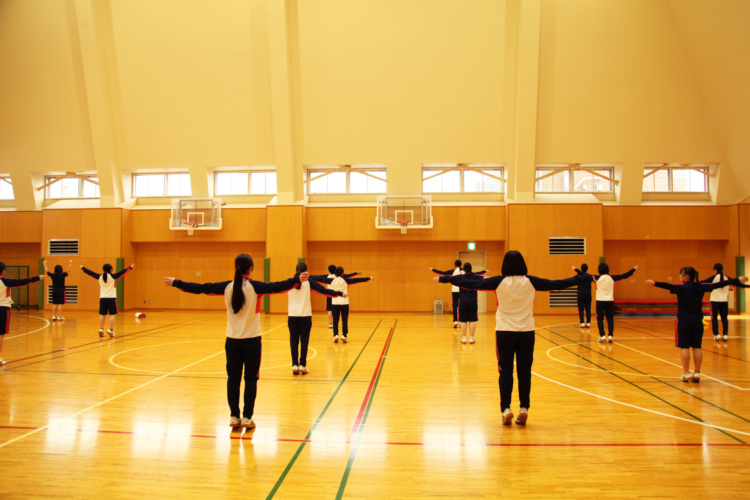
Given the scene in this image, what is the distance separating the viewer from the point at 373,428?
213 inches

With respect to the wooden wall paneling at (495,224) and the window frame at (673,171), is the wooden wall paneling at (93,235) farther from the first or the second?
the window frame at (673,171)

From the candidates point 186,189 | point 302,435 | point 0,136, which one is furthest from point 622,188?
point 0,136

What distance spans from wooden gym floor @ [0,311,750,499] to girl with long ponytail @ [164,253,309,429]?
1.38ft

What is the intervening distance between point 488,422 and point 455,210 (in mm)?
14758

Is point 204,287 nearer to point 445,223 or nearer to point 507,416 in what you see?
point 507,416

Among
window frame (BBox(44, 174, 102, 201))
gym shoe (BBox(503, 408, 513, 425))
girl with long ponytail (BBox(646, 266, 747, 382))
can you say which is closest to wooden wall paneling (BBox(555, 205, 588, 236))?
girl with long ponytail (BBox(646, 266, 747, 382))

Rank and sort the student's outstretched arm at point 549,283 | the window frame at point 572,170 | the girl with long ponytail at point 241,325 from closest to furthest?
the girl with long ponytail at point 241,325, the student's outstretched arm at point 549,283, the window frame at point 572,170

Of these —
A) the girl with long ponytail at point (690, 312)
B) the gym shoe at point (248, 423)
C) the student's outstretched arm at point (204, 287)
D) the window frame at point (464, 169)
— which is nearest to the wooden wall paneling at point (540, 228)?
the window frame at point (464, 169)

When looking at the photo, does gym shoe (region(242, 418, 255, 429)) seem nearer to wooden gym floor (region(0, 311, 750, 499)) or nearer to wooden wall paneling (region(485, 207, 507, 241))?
wooden gym floor (region(0, 311, 750, 499))

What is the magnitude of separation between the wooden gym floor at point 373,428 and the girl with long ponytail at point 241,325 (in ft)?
1.38

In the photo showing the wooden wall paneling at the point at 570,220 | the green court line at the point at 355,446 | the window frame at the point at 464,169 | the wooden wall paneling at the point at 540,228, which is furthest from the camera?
the window frame at the point at 464,169

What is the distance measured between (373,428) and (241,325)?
6.79ft

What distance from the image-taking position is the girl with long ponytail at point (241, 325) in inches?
202

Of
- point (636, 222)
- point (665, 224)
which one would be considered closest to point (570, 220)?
point (636, 222)
